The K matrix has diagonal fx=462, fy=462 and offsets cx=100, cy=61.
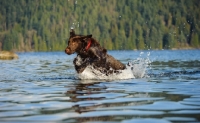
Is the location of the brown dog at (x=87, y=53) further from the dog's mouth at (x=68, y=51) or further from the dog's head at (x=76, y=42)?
the dog's mouth at (x=68, y=51)

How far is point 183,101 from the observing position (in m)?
11.0

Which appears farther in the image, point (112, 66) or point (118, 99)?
point (112, 66)

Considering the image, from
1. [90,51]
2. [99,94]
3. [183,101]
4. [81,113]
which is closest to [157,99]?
[183,101]

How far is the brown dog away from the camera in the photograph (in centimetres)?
1842

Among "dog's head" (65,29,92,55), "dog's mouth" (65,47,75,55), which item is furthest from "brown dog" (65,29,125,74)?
"dog's mouth" (65,47,75,55)

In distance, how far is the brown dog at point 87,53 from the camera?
18.4m

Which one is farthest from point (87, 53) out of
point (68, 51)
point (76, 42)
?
point (68, 51)

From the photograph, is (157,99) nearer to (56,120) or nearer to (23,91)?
(56,120)

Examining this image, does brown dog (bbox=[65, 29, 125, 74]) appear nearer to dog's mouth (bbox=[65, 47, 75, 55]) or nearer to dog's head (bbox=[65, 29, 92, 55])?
dog's head (bbox=[65, 29, 92, 55])

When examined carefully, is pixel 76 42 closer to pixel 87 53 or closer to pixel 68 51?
pixel 87 53

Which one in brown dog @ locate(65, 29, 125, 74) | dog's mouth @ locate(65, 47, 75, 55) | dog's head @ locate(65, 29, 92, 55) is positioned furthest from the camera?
brown dog @ locate(65, 29, 125, 74)

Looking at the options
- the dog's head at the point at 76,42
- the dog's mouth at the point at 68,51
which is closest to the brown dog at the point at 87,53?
the dog's head at the point at 76,42

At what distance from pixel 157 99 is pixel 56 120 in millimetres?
3683

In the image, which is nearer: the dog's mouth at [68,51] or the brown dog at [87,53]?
the dog's mouth at [68,51]
